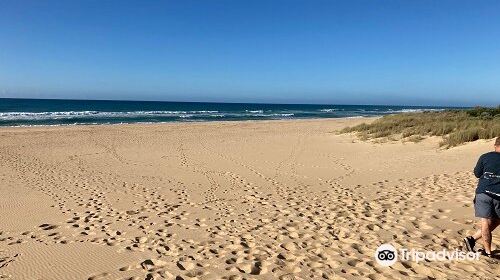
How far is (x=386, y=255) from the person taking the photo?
15.9ft

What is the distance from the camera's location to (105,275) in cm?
453

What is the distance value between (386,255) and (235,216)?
111 inches

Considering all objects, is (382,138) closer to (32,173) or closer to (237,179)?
(237,179)

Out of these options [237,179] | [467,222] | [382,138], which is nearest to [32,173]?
[237,179]

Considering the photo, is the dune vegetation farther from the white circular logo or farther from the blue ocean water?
the blue ocean water

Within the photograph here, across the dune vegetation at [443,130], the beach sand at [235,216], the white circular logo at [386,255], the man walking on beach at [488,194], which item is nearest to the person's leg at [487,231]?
the man walking on beach at [488,194]

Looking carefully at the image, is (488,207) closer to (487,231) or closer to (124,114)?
(487,231)

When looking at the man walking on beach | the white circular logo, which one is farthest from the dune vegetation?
the white circular logo

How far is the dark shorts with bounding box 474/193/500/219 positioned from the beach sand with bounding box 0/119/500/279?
54cm

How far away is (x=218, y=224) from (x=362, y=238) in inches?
90.1

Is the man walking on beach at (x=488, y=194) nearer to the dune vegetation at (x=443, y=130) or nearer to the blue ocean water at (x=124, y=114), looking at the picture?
the dune vegetation at (x=443, y=130)

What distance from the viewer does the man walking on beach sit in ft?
14.8

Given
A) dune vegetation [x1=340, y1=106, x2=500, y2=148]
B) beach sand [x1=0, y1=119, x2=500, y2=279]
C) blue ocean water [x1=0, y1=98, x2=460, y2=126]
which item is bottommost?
blue ocean water [x1=0, y1=98, x2=460, y2=126]

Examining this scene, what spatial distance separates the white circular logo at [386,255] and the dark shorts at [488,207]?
1.11 m
